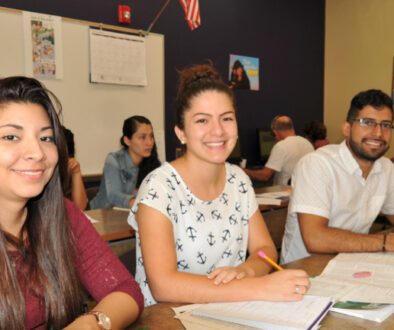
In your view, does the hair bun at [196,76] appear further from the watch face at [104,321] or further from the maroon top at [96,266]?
the watch face at [104,321]

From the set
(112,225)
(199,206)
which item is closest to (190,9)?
(112,225)

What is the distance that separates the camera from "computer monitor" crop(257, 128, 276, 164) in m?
5.46

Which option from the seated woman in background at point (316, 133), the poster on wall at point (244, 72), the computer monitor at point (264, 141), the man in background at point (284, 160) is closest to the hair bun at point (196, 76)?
the man in background at point (284, 160)

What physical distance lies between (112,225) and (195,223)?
0.90m

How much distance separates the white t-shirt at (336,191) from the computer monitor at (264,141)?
134 inches

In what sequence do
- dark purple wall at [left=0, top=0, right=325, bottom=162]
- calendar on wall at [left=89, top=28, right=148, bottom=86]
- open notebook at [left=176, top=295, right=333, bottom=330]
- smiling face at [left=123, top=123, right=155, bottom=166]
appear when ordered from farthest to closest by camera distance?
dark purple wall at [left=0, top=0, right=325, bottom=162], calendar on wall at [left=89, top=28, right=148, bottom=86], smiling face at [left=123, top=123, right=155, bottom=166], open notebook at [left=176, top=295, right=333, bottom=330]

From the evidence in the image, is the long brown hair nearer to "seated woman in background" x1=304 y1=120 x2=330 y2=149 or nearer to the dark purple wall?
the dark purple wall

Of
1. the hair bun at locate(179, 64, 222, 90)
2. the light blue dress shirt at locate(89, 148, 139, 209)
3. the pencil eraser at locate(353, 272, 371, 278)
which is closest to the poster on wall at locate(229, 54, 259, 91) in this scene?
the light blue dress shirt at locate(89, 148, 139, 209)

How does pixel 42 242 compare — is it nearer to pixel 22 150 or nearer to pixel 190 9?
pixel 22 150

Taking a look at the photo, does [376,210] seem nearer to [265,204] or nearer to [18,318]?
[265,204]

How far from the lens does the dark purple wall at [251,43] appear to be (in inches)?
171

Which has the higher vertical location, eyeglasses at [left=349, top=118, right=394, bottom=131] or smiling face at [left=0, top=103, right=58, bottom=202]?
eyeglasses at [left=349, top=118, right=394, bottom=131]

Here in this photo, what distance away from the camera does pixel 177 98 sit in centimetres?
161

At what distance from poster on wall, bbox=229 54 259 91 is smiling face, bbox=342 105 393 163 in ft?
11.2
